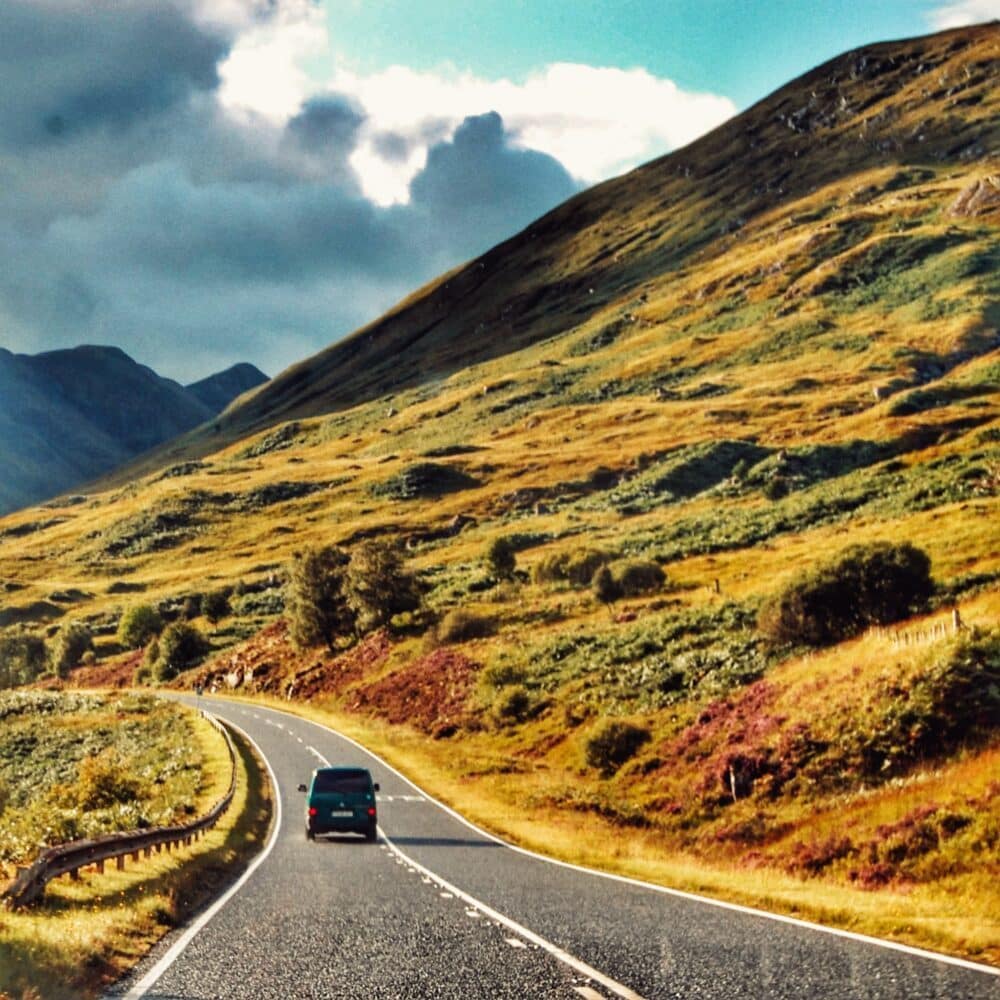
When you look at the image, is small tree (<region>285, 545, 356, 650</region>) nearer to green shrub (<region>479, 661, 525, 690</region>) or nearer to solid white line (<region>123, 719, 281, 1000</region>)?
green shrub (<region>479, 661, 525, 690</region>)

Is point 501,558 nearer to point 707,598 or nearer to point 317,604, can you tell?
point 317,604

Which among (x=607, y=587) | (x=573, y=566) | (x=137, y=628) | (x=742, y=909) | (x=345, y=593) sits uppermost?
(x=573, y=566)

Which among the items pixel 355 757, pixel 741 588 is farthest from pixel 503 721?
pixel 741 588

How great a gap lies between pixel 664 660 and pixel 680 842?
18883mm

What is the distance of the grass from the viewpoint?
9.98 metres

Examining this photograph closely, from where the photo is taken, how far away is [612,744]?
38.3 metres

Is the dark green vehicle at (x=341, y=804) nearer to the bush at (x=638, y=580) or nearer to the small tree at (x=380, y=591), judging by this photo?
the bush at (x=638, y=580)

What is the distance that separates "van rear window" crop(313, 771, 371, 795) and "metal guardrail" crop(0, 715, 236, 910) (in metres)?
2.99

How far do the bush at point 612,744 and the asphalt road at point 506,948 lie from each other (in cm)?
1829

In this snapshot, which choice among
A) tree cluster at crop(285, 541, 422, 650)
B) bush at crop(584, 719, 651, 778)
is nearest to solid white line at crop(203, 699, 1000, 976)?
bush at crop(584, 719, 651, 778)

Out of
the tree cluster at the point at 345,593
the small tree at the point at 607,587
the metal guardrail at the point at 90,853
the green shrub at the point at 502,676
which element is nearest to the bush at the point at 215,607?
the tree cluster at the point at 345,593

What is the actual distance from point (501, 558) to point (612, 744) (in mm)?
48503

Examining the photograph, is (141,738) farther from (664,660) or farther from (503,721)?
(664,660)

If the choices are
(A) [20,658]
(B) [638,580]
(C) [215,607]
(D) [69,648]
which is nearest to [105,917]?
(B) [638,580]
